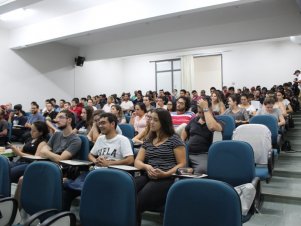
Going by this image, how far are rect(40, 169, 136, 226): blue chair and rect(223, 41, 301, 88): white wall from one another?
10.5 metres

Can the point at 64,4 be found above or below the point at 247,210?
above

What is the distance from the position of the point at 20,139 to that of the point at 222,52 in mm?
8396

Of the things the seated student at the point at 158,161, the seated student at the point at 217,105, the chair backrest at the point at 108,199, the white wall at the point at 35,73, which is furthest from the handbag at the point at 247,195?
the white wall at the point at 35,73

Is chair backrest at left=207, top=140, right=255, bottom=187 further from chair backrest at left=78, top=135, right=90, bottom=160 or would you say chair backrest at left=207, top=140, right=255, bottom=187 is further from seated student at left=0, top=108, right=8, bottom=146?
seated student at left=0, top=108, right=8, bottom=146

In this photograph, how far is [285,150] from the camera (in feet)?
15.1

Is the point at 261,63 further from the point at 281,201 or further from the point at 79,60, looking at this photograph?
the point at 281,201

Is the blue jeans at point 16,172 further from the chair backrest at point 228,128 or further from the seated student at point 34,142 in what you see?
the chair backrest at point 228,128

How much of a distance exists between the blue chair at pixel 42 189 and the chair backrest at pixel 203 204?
0.87 m

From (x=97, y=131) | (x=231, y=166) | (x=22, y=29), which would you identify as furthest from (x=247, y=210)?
(x=22, y=29)

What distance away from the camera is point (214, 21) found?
772 cm

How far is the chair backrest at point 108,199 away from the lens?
179cm

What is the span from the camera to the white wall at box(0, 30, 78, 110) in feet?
30.5

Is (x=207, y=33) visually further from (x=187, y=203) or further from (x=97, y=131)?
(x=187, y=203)

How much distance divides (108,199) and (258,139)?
1929 mm
